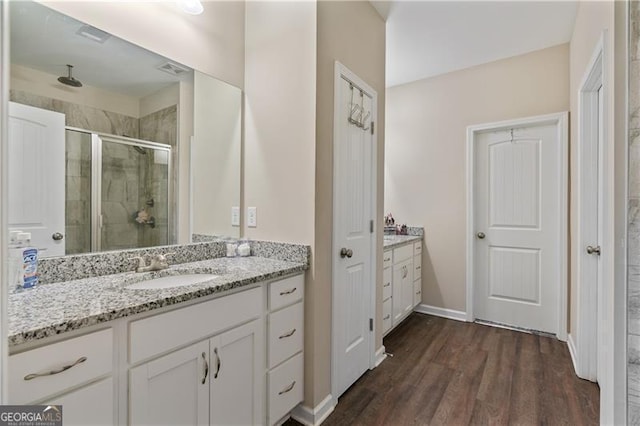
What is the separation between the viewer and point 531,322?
9.74ft

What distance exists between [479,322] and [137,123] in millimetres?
3507

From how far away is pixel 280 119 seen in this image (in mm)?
1810

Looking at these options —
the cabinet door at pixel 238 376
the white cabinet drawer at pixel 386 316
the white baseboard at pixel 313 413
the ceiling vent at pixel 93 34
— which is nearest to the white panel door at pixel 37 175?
the ceiling vent at pixel 93 34

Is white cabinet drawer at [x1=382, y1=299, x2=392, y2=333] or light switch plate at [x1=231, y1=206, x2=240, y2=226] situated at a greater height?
light switch plate at [x1=231, y1=206, x2=240, y2=226]

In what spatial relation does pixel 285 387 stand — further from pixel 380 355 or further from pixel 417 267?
pixel 417 267

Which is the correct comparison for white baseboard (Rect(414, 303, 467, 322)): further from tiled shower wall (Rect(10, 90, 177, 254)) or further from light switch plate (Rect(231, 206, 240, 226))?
tiled shower wall (Rect(10, 90, 177, 254))

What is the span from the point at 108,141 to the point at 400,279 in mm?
2545

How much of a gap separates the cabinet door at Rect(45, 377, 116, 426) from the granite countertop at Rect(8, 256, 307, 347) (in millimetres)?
195

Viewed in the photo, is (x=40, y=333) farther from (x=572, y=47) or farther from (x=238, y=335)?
(x=572, y=47)

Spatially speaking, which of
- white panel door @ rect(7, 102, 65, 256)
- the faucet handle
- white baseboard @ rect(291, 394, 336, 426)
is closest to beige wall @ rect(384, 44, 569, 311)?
white baseboard @ rect(291, 394, 336, 426)

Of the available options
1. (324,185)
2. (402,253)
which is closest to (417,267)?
(402,253)

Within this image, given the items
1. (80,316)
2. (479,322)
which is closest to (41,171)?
(80,316)

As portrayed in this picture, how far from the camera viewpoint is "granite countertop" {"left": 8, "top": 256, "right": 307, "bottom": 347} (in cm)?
80

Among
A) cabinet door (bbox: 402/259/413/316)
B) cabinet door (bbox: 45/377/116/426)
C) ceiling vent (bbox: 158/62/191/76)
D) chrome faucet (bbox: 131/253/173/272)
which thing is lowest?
cabinet door (bbox: 402/259/413/316)
